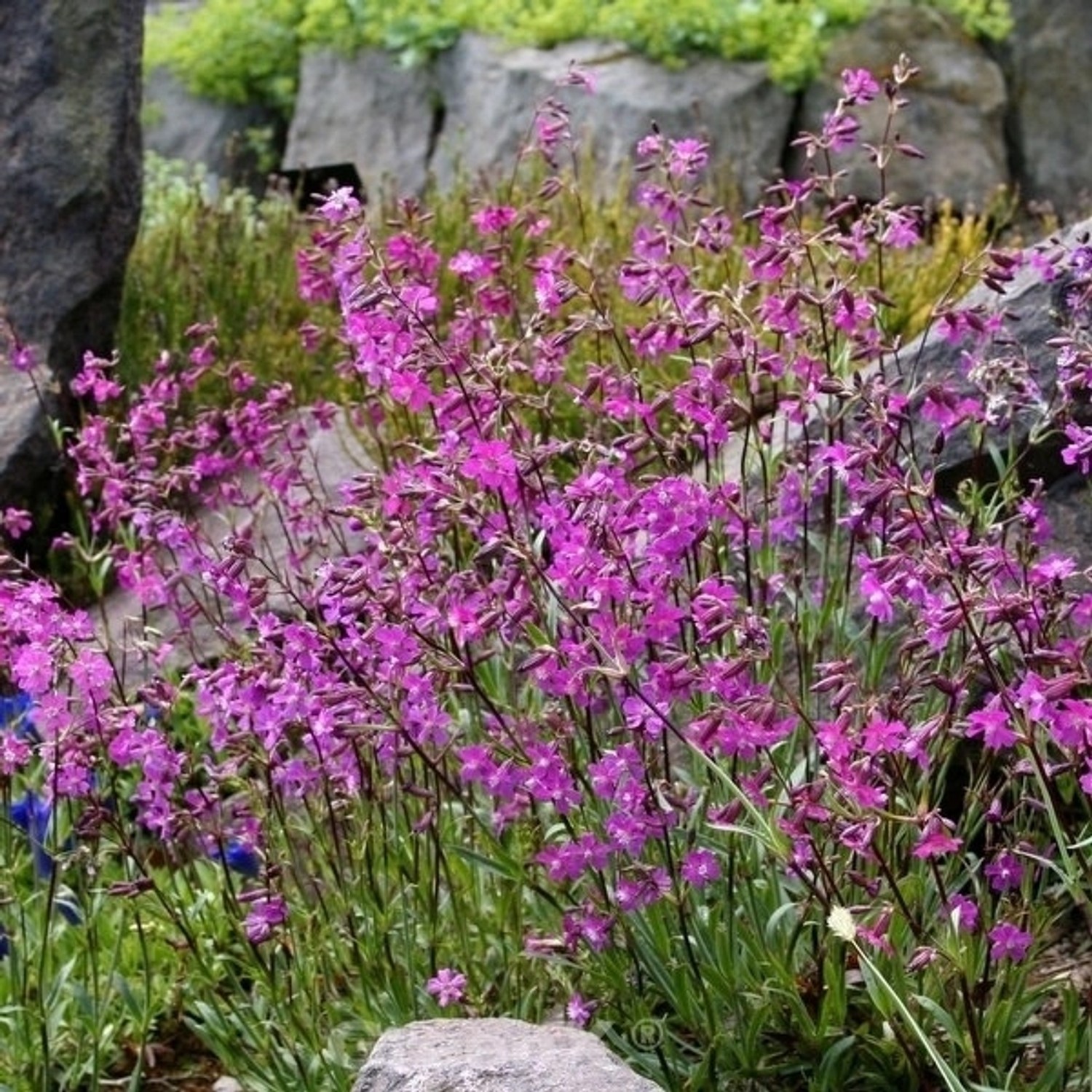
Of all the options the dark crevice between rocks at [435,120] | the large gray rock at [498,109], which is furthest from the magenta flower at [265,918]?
the dark crevice between rocks at [435,120]

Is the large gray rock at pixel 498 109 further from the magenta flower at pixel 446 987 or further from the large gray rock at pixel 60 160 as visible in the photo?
the magenta flower at pixel 446 987

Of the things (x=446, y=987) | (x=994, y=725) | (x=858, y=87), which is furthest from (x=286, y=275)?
(x=994, y=725)

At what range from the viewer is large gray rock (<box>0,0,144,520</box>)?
6.00 metres

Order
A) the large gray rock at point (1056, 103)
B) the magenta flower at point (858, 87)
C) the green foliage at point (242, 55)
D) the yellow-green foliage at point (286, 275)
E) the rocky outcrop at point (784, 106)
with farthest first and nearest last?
the green foliage at point (242, 55) → the large gray rock at point (1056, 103) → the rocky outcrop at point (784, 106) → the yellow-green foliage at point (286, 275) → the magenta flower at point (858, 87)

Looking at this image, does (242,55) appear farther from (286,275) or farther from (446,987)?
(446,987)

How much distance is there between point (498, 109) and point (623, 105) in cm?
100

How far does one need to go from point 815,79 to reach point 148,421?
8447mm

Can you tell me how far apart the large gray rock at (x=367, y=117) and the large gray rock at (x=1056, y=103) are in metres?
3.73

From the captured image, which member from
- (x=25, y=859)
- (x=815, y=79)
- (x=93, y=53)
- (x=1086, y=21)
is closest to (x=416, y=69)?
(x=815, y=79)

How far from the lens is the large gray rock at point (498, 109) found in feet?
36.8

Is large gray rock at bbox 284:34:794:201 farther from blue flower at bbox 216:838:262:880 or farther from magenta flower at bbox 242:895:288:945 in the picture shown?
magenta flower at bbox 242:895:288:945

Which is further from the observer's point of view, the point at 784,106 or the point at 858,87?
the point at 784,106

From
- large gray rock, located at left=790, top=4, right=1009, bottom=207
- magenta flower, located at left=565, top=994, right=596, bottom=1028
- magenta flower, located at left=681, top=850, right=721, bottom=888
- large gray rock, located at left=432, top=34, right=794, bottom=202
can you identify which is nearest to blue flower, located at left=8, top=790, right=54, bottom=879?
magenta flower, located at left=565, top=994, right=596, bottom=1028

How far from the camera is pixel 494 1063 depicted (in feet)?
8.04
